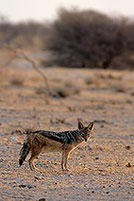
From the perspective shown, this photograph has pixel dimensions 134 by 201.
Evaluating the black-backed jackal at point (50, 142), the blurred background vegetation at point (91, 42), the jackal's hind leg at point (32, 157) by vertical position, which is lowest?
the jackal's hind leg at point (32, 157)

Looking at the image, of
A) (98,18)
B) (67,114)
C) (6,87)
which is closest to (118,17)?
(98,18)

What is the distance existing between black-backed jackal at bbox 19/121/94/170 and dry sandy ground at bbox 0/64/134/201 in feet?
1.01

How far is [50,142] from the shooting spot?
5758 mm

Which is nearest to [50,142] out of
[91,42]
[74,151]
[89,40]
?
[74,151]

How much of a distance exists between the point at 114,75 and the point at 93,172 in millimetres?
20320

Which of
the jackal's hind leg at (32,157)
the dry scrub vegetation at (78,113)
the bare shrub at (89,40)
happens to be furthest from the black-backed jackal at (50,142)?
the bare shrub at (89,40)

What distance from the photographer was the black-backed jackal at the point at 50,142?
573 centimetres

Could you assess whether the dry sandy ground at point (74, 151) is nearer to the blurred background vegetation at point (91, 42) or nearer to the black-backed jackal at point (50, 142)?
the black-backed jackal at point (50, 142)

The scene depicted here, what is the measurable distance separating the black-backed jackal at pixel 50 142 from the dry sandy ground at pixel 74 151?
308 millimetres

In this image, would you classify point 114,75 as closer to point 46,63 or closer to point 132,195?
point 46,63

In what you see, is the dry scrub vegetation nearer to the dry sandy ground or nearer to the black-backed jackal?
the dry sandy ground

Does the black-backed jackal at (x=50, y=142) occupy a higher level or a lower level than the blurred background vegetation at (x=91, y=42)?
lower

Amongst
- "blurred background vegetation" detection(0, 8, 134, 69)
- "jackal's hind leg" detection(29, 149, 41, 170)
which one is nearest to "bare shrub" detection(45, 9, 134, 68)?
"blurred background vegetation" detection(0, 8, 134, 69)

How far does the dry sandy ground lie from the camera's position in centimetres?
520
